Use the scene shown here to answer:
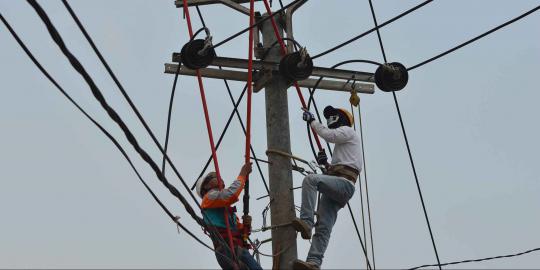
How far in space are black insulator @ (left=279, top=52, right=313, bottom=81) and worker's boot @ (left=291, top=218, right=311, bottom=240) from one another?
4.97ft

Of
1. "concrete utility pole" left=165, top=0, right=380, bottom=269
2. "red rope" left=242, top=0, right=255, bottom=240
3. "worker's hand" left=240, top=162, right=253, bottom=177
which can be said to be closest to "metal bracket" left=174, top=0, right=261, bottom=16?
"concrete utility pole" left=165, top=0, right=380, bottom=269

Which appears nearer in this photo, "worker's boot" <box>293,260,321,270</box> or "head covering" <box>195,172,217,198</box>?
"worker's boot" <box>293,260,321,270</box>

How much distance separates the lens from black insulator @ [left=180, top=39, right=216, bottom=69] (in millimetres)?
7980

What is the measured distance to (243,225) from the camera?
306 inches

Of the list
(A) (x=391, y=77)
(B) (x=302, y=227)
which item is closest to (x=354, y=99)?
(A) (x=391, y=77)

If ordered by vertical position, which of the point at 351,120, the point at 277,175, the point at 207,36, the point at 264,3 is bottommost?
the point at 277,175

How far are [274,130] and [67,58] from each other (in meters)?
3.34

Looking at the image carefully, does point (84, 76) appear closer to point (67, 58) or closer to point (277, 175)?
point (67, 58)

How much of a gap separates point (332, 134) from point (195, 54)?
1.53m

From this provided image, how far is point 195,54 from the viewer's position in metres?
8.01

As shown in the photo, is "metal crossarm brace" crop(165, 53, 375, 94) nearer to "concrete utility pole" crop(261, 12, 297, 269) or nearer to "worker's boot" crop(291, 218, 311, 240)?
"concrete utility pole" crop(261, 12, 297, 269)

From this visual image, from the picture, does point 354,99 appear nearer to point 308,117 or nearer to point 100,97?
point 308,117

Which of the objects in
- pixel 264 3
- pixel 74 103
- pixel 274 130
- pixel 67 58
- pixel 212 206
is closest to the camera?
pixel 67 58

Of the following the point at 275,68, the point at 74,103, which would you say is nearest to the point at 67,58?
the point at 74,103
